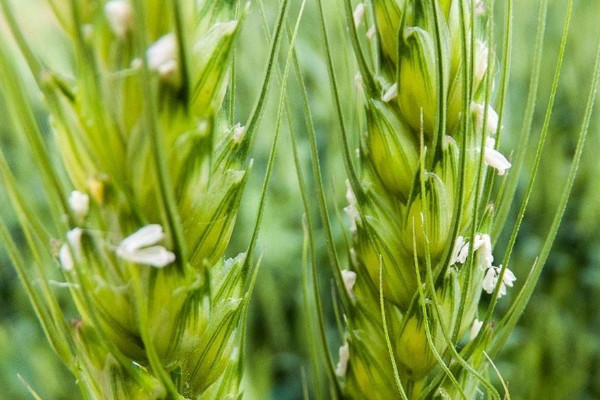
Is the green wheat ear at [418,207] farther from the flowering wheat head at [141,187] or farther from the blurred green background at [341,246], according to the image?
the blurred green background at [341,246]

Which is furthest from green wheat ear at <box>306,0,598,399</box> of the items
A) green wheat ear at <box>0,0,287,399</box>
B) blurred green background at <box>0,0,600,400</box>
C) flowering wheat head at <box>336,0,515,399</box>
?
blurred green background at <box>0,0,600,400</box>

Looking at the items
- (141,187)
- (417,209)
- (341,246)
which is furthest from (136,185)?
(341,246)

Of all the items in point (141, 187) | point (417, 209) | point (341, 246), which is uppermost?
point (141, 187)

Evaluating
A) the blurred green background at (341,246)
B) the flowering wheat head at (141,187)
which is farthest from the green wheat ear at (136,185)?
the blurred green background at (341,246)

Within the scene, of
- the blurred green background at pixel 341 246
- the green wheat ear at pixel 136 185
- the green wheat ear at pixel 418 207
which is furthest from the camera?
the blurred green background at pixel 341 246

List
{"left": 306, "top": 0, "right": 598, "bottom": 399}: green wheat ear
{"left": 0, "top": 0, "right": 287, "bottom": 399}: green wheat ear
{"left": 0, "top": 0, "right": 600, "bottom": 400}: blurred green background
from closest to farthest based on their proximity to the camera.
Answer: {"left": 0, "top": 0, "right": 287, "bottom": 399}: green wheat ear → {"left": 306, "top": 0, "right": 598, "bottom": 399}: green wheat ear → {"left": 0, "top": 0, "right": 600, "bottom": 400}: blurred green background

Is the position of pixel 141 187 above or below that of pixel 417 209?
above

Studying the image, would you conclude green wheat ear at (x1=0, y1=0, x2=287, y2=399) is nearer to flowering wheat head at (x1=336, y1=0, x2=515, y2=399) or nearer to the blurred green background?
flowering wheat head at (x1=336, y1=0, x2=515, y2=399)

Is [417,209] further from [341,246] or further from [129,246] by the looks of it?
[341,246]
